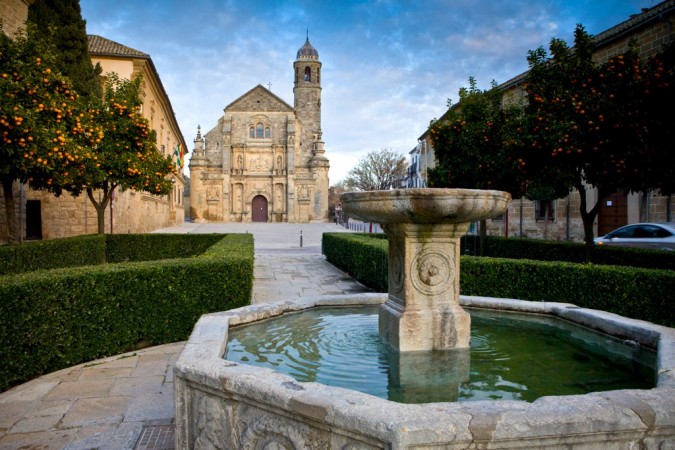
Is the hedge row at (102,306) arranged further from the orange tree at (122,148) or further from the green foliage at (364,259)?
the orange tree at (122,148)

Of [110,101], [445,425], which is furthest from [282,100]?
[445,425]

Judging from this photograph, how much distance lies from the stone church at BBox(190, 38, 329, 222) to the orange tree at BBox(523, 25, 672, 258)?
40.0 meters

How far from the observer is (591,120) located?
8.30 m

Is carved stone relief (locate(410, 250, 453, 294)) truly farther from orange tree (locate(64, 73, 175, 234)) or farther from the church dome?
the church dome

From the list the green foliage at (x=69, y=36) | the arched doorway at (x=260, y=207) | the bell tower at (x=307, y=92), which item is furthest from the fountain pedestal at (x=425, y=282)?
the bell tower at (x=307, y=92)

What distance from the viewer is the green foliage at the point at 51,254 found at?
793cm

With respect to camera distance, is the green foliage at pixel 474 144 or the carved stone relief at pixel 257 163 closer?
the green foliage at pixel 474 144

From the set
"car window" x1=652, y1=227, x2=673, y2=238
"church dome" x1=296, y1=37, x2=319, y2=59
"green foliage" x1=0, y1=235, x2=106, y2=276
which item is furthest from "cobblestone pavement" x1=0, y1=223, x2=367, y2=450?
"church dome" x1=296, y1=37, x2=319, y2=59

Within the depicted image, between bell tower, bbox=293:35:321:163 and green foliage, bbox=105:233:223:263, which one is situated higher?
bell tower, bbox=293:35:321:163

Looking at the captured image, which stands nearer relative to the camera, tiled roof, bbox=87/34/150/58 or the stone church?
tiled roof, bbox=87/34/150/58

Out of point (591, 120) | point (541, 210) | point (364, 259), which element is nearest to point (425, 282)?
point (364, 259)

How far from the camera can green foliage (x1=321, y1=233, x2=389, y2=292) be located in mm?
8445

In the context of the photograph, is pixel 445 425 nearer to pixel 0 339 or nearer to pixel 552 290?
pixel 0 339

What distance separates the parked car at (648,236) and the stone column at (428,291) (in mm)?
8803
